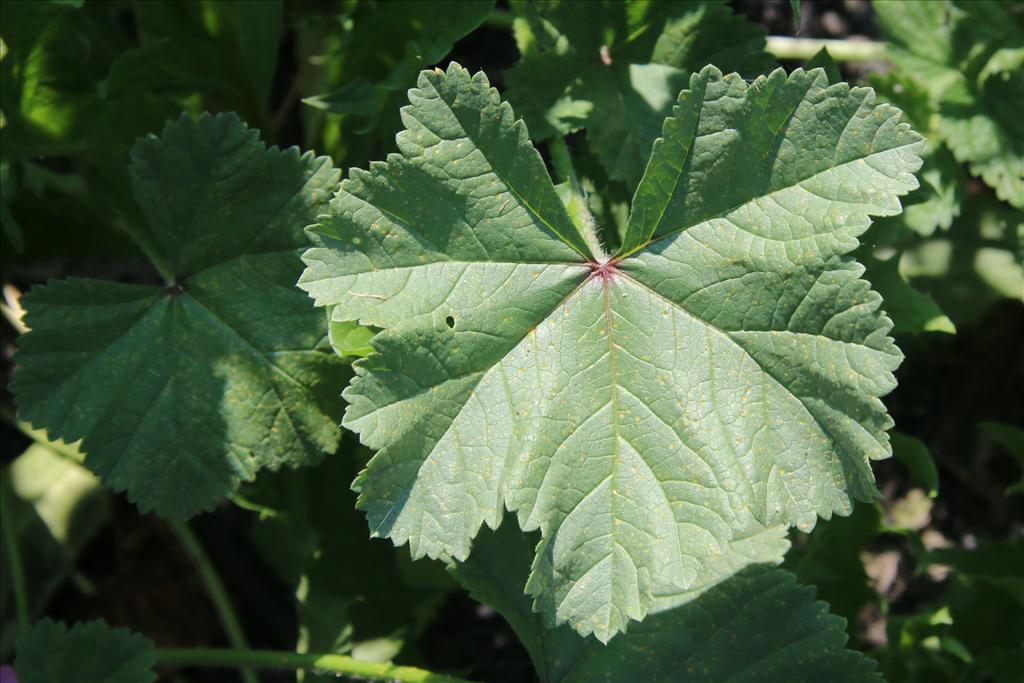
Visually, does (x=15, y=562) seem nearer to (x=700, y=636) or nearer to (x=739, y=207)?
(x=700, y=636)

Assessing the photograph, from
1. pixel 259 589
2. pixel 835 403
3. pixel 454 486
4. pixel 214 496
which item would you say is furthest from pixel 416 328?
pixel 259 589

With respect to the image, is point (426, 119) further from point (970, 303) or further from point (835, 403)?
point (970, 303)

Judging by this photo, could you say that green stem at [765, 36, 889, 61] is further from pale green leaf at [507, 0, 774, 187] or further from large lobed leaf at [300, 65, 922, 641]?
large lobed leaf at [300, 65, 922, 641]

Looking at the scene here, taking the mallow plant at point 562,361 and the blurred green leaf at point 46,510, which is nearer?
the mallow plant at point 562,361

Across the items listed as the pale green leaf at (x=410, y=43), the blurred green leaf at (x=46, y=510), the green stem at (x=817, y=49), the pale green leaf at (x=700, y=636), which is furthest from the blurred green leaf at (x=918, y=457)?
the blurred green leaf at (x=46, y=510)

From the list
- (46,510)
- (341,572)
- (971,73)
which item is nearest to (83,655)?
(341,572)

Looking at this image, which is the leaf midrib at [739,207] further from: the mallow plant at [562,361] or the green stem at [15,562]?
the green stem at [15,562]

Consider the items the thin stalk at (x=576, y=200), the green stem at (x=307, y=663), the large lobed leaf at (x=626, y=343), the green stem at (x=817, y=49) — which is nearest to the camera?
the large lobed leaf at (x=626, y=343)
